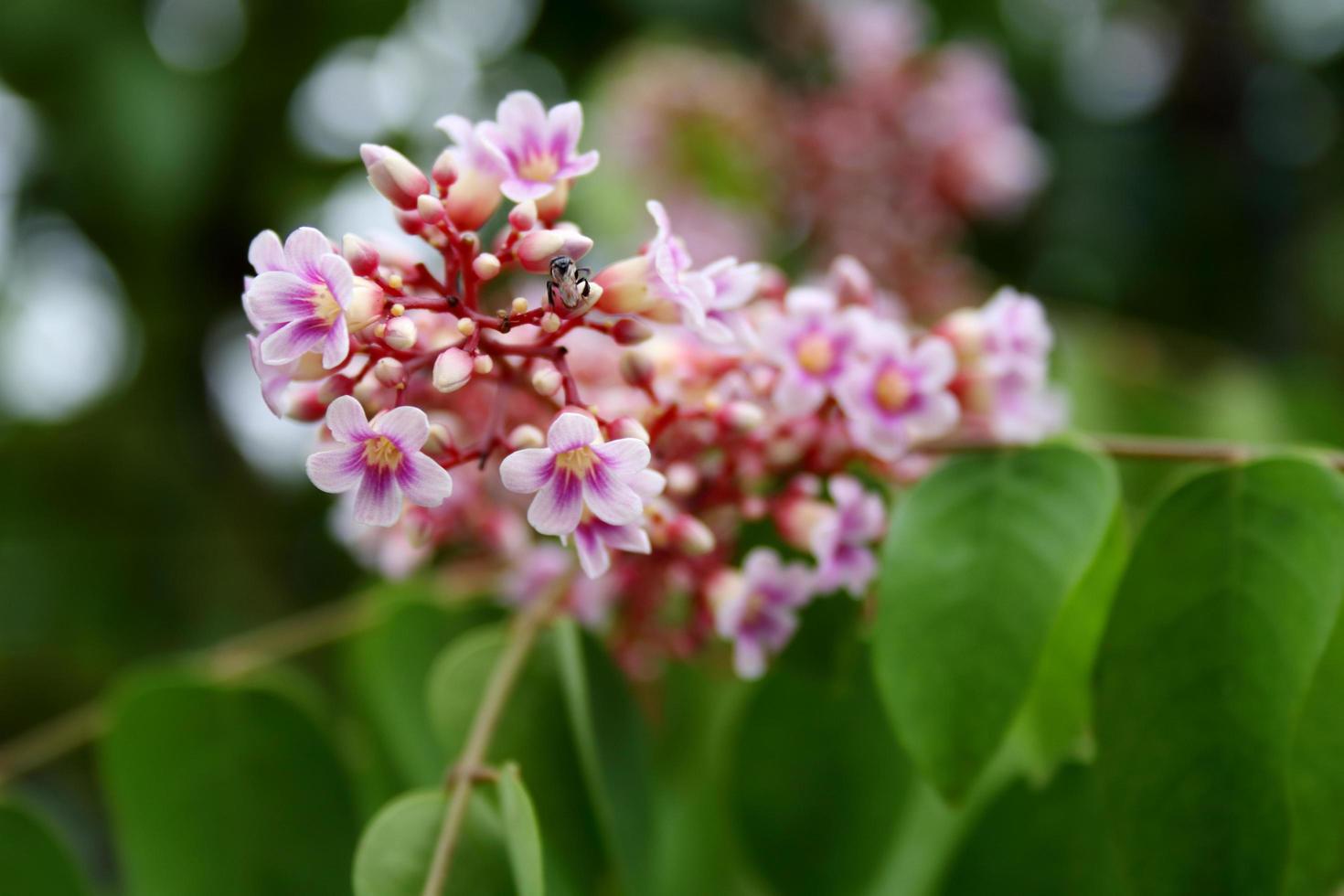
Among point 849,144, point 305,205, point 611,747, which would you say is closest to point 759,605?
point 611,747

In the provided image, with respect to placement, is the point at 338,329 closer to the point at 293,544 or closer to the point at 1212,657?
the point at 1212,657

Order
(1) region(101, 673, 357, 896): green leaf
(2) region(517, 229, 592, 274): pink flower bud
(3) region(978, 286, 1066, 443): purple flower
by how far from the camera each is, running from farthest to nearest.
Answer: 1. (1) region(101, 673, 357, 896): green leaf
2. (3) region(978, 286, 1066, 443): purple flower
3. (2) region(517, 229, 592, 274): pink flower bud

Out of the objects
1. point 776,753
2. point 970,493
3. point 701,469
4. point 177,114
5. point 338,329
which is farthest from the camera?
point 177,114

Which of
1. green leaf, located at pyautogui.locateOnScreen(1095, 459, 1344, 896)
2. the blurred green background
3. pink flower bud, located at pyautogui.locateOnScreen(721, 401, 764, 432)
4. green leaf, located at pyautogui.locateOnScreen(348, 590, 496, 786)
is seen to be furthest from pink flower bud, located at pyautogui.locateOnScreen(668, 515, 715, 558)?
the blurred green background

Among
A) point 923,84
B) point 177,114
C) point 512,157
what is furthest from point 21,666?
point 512,157

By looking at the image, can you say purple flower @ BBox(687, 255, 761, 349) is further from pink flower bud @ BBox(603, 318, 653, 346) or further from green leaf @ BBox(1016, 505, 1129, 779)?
green leaf @ BBox(1016, 505, 1129, 779)

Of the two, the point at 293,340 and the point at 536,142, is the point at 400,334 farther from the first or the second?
the point at 536,142
